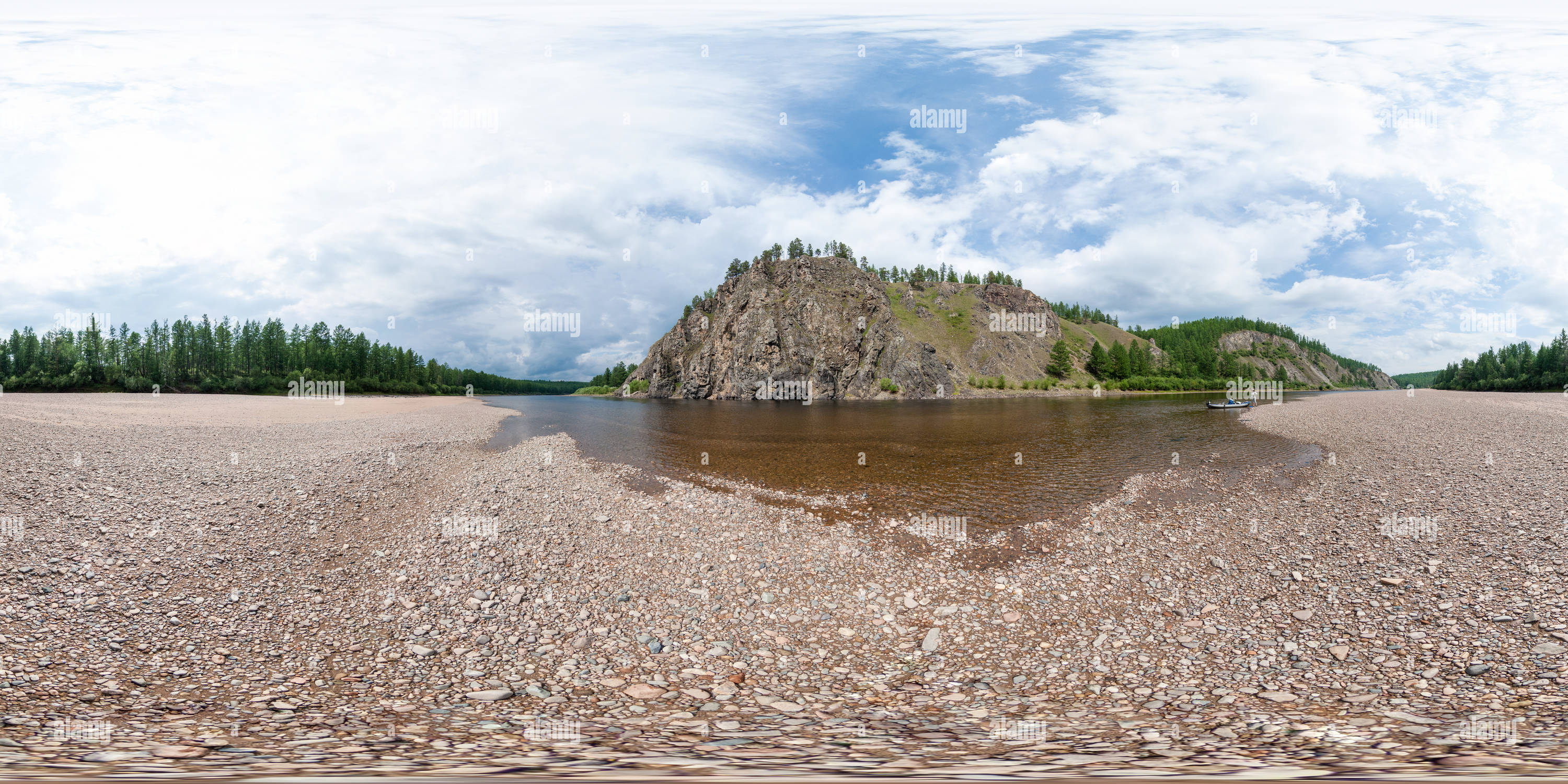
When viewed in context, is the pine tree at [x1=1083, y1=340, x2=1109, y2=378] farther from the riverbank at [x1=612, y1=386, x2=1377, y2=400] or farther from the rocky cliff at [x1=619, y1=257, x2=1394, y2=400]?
the riverbank at [x1=612, y1=386, x2=1377, y2=400]

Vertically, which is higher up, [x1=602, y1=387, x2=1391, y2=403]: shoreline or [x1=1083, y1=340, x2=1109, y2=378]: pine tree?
[x1=1083, y1=340, x2=1109, y2=378]: pine tree

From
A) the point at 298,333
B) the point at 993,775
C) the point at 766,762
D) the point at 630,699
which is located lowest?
the point at 630,699

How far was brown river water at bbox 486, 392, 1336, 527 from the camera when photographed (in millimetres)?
19172

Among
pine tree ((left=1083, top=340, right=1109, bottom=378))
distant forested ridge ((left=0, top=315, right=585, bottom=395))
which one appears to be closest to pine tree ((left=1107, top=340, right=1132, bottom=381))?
pine tree ((left=1083, top=340, right=1109, bottom=378))

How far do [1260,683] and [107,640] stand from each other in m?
18.1

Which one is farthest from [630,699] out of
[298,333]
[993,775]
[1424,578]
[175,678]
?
[298,333]

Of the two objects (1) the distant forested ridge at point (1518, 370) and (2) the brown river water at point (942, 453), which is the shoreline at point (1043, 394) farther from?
(2) the brown river water at point (942, 453)

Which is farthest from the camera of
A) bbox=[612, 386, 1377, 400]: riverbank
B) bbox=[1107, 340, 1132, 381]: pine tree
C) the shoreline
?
bbox=[1107, 340, 1132, 381]: pine tree

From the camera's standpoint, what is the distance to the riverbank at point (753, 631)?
5.92 metres

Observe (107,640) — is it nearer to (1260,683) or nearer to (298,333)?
(1260,683)

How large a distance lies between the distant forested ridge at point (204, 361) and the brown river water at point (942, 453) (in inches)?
3950

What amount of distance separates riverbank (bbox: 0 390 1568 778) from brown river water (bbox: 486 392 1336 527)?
294 cm

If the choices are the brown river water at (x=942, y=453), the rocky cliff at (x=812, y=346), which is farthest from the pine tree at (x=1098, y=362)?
the brown river water at (x=942, y=453)

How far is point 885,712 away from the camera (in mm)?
7336
